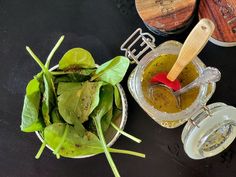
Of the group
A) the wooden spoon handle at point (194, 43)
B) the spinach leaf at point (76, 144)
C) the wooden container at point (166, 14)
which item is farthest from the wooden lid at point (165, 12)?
the spinach leaf at point (76, 144)

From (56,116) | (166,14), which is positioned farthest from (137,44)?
(56,116)

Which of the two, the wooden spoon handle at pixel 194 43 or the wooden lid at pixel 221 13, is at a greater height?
the wooden spoon handle at pixel 194 43

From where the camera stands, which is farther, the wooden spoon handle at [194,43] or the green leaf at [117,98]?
the green leaf at [117,98]

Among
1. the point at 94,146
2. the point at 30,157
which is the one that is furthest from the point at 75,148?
the point at 30,157

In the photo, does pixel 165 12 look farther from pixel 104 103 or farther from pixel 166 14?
pixel 104 103

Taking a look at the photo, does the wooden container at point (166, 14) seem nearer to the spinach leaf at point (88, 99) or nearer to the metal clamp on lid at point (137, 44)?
the metal clamp on lid at point (137, 44)

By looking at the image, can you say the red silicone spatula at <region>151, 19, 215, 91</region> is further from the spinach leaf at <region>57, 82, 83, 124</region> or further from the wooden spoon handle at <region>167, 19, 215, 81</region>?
the spinach leaf at <region>57, 82, 83, 124</region>

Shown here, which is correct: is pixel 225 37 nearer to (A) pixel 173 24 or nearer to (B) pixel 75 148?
(A) pixel 173 24

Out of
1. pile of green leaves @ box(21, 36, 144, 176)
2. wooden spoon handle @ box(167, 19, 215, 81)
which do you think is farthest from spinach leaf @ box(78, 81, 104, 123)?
wooden spoon handle @ box(167, 19, 215, 81)
